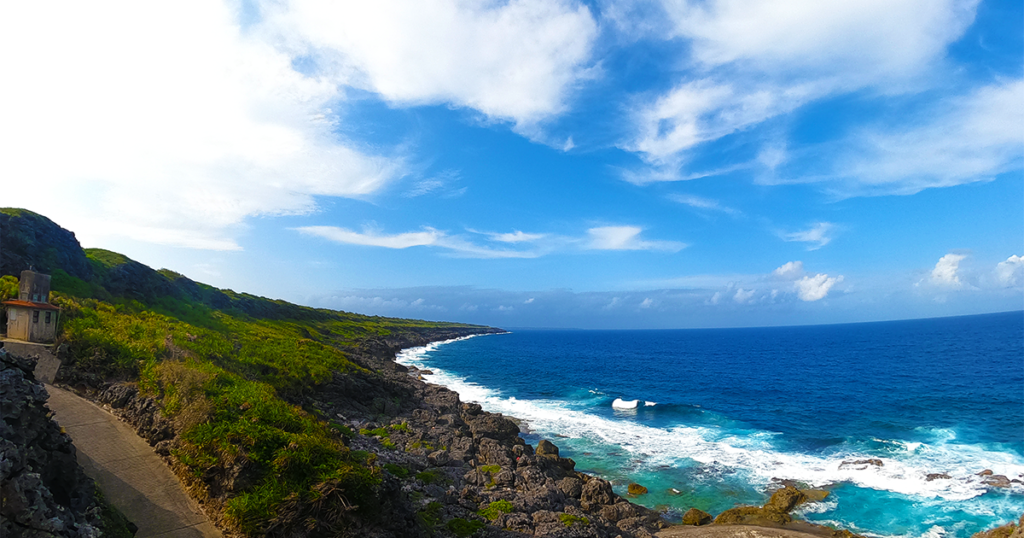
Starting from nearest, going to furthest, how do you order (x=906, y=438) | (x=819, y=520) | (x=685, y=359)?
(x=819, y=520), (x=906, y=438), (x=685, y=359)

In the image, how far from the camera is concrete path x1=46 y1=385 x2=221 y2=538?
14648 mm

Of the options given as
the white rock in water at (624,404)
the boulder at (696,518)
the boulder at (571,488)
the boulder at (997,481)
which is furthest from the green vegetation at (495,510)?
the white rock in water at (624,404)

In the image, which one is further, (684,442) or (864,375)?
(864,375)

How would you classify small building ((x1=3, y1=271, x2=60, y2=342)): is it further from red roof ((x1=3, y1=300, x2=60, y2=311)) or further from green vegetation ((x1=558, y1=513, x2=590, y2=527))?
green vegetation ((x1=558, y1=513, x2=590, y2=527))

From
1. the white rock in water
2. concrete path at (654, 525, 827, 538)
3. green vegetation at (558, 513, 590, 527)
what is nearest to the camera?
green vegetation at (558, 513, 590, 527)

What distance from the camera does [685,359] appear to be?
13012 centimetres

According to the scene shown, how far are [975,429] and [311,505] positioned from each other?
63.2 meters

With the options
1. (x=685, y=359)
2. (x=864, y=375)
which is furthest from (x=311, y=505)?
(x=685, y=359)

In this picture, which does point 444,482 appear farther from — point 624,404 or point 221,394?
point 624,404

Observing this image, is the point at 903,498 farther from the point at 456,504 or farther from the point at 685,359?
the point at 685,359

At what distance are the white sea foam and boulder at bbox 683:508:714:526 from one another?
880 centimetres

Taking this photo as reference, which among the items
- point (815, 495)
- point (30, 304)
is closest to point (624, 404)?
point (815, 495)

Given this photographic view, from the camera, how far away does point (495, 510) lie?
22234 millimetres

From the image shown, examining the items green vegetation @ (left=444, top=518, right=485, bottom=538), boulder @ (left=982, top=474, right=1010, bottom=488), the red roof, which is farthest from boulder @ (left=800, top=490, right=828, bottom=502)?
the red roof
